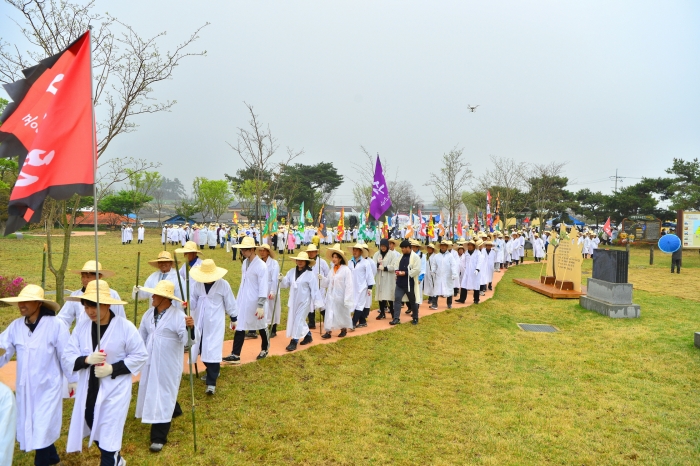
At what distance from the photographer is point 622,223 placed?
41.7 meters

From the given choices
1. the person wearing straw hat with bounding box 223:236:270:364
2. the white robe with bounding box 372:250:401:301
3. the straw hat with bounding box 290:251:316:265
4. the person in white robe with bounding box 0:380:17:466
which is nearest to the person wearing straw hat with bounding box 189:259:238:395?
the person wearing straw hat with bounding box 223:236:270:364

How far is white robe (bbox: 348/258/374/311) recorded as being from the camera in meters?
9.81

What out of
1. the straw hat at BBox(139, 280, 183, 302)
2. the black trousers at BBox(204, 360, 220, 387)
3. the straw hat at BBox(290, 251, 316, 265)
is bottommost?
the black trousers at BBox(204, 360, 220, 387)

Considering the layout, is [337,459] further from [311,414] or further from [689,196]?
[689,196]

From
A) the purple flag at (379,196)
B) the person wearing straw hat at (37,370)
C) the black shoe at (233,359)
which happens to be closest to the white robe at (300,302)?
the black shoe at (233,359)

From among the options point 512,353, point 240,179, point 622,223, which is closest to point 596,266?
point 512,353

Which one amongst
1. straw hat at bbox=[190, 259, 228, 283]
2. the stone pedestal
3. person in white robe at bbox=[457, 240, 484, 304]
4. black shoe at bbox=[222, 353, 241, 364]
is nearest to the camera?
straw hat at bbox=[190, 259, 228, 283]

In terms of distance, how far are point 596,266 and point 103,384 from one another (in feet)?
38.7

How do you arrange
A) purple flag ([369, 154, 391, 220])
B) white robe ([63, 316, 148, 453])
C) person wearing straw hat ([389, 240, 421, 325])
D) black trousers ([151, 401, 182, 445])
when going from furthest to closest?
purple flag ([369, 154, 391, 220]), person wearing straw hat ([389, 240, 421, 325]), black trousers ([151, 401, 182, 445]), white robe ([63, 316, 148, 453])

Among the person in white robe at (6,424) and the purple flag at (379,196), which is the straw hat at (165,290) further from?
the purple flag at (379,196)

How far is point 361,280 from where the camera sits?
9969 mm

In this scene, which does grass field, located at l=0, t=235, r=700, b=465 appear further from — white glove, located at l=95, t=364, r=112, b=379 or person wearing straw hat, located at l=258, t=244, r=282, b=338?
white glove, located at l=95, t=364, r=112, b=379

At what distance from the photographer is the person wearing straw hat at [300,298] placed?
788 cm

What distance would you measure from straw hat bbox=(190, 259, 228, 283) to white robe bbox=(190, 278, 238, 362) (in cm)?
11
